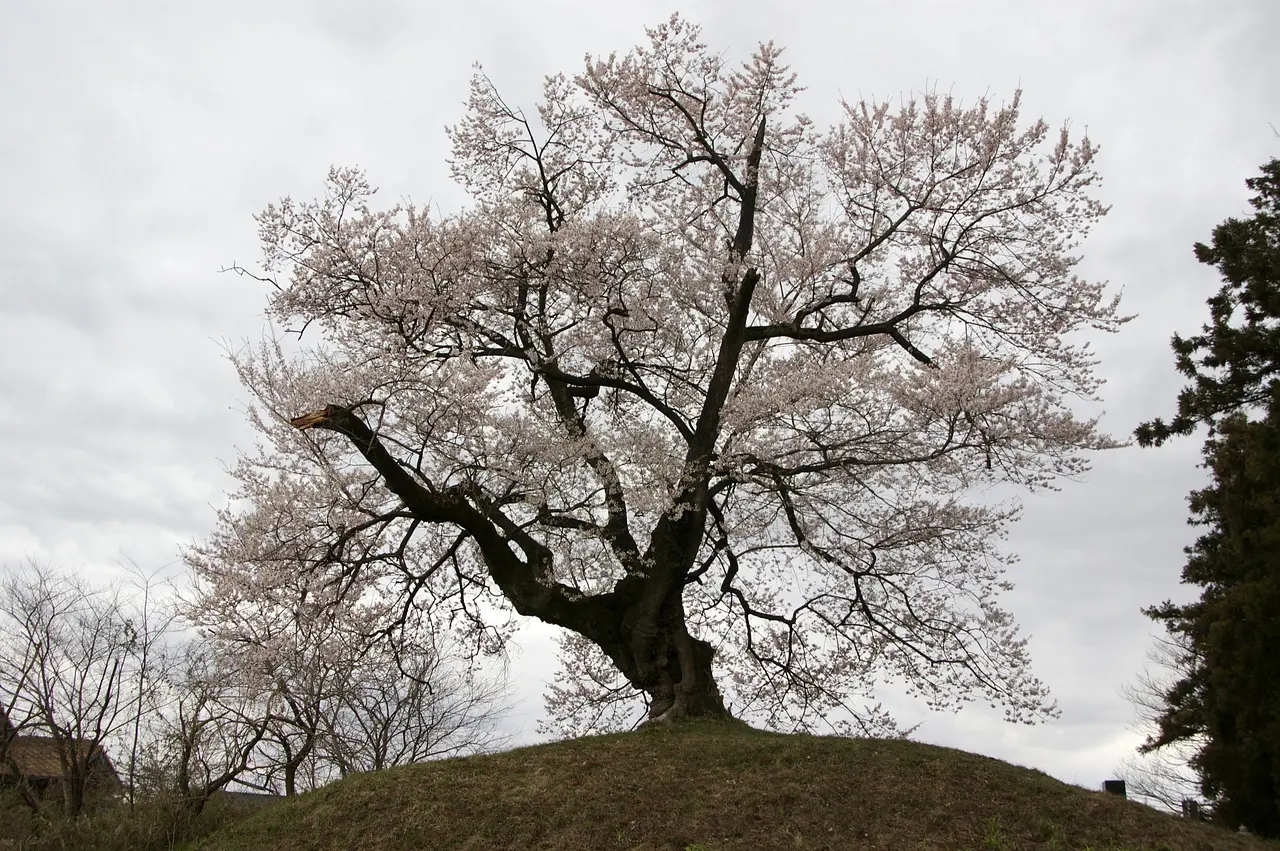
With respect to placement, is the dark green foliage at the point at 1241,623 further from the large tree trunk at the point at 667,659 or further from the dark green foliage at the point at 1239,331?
the large tree trunk at the point at 667,659

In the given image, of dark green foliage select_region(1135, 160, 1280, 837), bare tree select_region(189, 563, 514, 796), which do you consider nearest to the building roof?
bare tree select_region(189, 563, 514, 796)

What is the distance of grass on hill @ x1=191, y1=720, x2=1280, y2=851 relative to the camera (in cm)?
808

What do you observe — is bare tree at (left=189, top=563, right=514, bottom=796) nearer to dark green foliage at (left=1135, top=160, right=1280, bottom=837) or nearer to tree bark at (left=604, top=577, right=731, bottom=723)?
tree bark at (left=604, top=577, right=731, bottom=723)

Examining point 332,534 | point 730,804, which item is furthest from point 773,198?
point 730,804

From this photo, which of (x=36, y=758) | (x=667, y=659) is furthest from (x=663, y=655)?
(x=36, y=758)

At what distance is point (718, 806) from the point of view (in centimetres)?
854

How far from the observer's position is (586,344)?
1316 centimetres

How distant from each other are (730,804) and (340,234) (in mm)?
7824

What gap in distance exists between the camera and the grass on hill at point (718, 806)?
8078 millimetres

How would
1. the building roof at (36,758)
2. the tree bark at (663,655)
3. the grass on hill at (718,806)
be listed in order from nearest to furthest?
the grass on hill at (718,806) → the tree bark at (663,655) → the building roof at (36,758)

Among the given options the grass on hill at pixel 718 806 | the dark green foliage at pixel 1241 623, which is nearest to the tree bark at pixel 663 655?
the grass on hill at pixel 718 806

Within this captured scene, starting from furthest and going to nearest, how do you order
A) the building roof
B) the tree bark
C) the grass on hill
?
the building roof
the tree bark
the grass on hill

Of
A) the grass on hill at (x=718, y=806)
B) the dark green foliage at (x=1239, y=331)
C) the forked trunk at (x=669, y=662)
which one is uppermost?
the dark green foliage at (x=1239, y=331)

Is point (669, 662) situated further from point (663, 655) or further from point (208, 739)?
point (208, 739)
